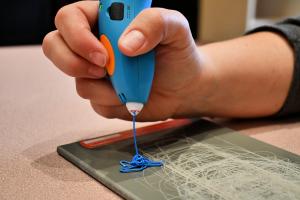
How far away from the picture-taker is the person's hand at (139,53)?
1.12 ft

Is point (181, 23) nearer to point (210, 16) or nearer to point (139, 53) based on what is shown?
point (139, 53)

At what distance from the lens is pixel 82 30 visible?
1.21 feet

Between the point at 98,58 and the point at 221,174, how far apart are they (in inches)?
5.9

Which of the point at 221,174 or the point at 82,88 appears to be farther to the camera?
the point at 82,88

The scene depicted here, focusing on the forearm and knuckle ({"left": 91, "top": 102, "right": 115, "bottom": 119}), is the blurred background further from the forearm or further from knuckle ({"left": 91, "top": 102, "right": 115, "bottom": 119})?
knuckle ({"left": 91, "top": 102, "right": 115, "bottom": 119})

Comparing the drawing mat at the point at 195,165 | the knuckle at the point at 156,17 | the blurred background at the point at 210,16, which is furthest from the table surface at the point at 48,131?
the blurred background at the point at 210,16

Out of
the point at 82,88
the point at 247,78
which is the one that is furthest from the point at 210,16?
the point at 82,88

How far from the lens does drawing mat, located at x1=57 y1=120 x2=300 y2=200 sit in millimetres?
301

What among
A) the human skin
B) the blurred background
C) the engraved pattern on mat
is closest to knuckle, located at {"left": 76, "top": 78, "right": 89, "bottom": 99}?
the human skin

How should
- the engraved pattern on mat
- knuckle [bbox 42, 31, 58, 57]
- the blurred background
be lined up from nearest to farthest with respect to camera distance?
the engraved pattern on mat, knuckle [bbox 42, 31, 58, 57], the blurred background

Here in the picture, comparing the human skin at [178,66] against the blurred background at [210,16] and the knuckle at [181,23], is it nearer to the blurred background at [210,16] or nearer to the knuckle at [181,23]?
the knuckle at [181,23]

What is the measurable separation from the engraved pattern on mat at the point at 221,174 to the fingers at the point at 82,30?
11cm

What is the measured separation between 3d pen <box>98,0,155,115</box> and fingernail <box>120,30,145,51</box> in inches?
0.6

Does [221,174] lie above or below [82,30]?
below
